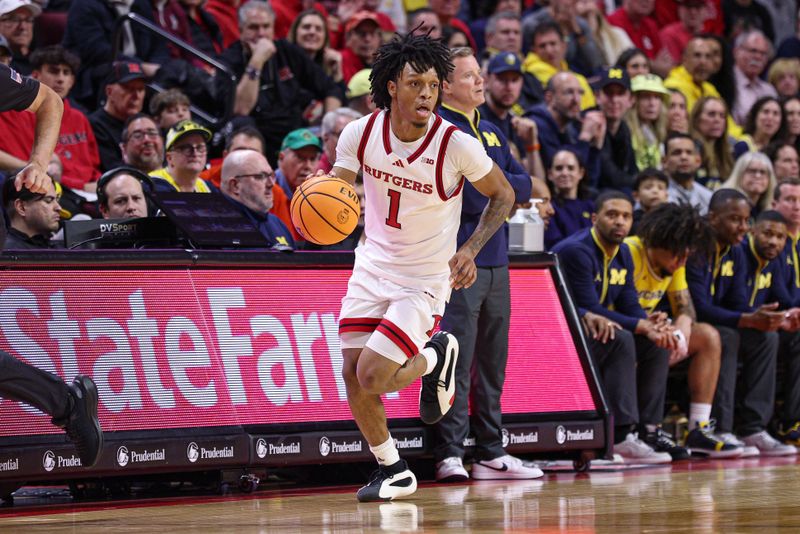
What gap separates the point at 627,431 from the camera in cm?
1015

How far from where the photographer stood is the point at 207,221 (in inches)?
333

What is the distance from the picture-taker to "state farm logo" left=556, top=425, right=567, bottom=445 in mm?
9203

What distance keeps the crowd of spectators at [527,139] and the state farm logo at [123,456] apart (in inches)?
63.6

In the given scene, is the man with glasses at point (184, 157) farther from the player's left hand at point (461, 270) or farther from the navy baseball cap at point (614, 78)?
the navy baseball cap at point (614, 78)

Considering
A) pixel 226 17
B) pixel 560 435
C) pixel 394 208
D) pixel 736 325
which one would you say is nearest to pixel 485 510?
pixel 394 208

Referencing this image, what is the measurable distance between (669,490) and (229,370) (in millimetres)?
2670

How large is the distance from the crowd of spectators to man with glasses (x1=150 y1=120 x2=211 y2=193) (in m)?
0.01

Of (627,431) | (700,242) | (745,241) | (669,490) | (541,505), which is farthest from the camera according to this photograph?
(745,241)

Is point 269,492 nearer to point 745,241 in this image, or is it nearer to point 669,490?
point 669,490

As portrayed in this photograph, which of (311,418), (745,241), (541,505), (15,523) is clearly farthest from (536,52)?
(15,523)

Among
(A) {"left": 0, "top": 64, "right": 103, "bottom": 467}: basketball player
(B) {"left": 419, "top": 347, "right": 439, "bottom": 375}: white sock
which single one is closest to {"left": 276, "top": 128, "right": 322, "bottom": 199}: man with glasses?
(B) {"left": 419, "top": 347, "right": 439, "bottom": 375}: white sock

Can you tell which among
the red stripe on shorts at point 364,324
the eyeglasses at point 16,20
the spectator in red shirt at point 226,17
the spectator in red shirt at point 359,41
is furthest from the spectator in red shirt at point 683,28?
the red stripe on shorts at point 364,324

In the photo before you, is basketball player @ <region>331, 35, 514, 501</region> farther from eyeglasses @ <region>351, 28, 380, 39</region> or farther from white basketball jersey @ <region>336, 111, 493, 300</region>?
eyeglasses @ <region>351, 28, 380, 39</region>

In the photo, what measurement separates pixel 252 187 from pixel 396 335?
3030mm
